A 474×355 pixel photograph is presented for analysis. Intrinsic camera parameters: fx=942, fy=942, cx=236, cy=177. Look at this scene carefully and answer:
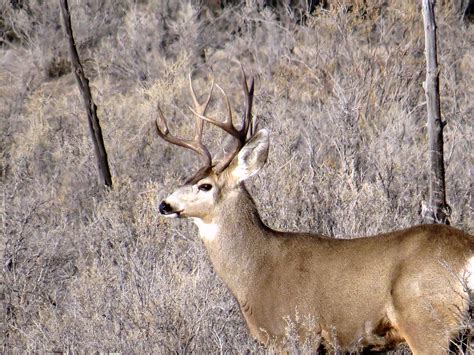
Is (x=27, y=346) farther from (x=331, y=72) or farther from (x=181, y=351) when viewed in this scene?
(x=331, y=72)

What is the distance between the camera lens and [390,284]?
17.5ft

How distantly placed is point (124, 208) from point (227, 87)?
17.7 feet

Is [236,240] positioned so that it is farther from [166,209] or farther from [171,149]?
[171,149]

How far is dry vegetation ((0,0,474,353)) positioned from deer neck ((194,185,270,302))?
29 cm

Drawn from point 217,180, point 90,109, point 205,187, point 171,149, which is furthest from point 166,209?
point 171,149

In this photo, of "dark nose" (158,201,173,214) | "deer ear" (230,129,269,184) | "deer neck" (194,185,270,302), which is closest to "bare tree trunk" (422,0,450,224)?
"deer ear" (230,129,269,184)

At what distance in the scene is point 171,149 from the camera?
38.7 feet

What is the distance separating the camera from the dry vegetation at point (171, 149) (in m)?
6.56

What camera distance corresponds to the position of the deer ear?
21.5 feet

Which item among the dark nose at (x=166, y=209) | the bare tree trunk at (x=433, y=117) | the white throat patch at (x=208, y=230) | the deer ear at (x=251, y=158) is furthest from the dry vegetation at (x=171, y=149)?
the deer ear at (x=251, y=158)

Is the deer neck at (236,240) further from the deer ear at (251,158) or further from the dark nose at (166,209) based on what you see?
the dark nose at (166,209)

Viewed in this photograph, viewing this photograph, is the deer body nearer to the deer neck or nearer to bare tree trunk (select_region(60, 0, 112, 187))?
the deer neck

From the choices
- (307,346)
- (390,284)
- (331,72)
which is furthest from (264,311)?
(331,72)

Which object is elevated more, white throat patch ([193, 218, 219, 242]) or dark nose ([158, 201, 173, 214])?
dark nose ([158, 201, 173, 214])
